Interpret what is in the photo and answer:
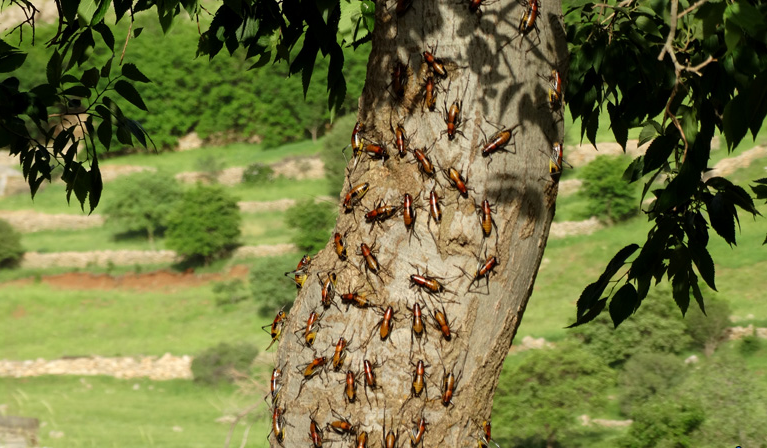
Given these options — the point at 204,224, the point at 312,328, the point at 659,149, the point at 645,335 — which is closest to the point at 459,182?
the point at 312,328

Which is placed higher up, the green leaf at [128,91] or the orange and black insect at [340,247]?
the green leaf at [128,91]

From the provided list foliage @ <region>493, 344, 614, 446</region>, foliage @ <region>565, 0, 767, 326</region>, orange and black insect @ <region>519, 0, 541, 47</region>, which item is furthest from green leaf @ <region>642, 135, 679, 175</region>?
foliage @ <region>493, 344, 614, 446</region>

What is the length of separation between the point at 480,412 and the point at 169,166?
3588 cm

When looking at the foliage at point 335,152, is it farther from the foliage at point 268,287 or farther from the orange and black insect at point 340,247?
the orange and black insect at point 340,247

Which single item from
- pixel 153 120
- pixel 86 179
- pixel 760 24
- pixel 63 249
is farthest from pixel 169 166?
pixel 760 24

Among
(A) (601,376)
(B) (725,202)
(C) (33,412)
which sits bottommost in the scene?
(C) (33,412)

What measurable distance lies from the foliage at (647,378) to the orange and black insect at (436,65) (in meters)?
12.8

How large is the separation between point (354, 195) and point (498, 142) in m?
0.48

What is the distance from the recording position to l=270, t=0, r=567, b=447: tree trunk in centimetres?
235

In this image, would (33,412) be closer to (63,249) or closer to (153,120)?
(63,249)

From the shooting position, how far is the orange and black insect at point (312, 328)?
252 centimetres

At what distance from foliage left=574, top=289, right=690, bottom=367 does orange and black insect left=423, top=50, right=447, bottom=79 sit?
1459 centimetres

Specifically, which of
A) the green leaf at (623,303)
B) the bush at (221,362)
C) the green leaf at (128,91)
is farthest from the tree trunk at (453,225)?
the bush at (221,362)

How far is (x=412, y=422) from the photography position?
2398 mm
